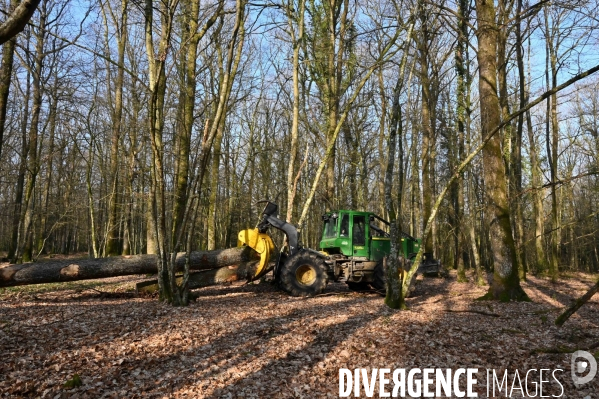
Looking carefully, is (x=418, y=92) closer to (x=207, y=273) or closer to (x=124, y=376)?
(x=207, y=273)

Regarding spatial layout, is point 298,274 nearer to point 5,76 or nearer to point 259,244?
point 259,244

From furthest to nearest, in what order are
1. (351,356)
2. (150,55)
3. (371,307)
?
(150,55) → (371,307) → (351,356)

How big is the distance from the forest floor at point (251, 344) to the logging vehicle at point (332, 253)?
1900 millimetres

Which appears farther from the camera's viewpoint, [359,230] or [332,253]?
[332,253]

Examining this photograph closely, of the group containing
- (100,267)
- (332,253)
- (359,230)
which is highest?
(359,230)

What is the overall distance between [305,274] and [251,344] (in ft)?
17.8

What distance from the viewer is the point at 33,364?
5.04 meters

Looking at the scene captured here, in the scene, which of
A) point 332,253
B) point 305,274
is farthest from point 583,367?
point 332,253

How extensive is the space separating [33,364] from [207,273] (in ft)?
19.8

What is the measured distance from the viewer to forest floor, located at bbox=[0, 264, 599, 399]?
4816 mm

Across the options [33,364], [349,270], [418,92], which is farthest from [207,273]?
[418,92]

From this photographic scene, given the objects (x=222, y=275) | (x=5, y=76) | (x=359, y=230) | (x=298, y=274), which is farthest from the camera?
(x=359, y=230)

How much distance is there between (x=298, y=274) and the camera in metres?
11.5

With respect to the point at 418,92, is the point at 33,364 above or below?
below
